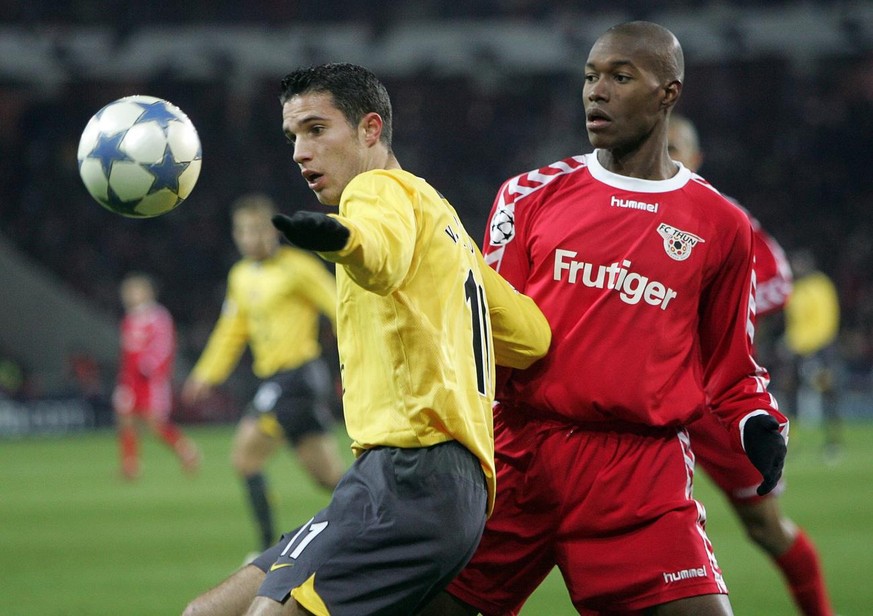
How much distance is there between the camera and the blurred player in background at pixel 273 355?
29.1ft

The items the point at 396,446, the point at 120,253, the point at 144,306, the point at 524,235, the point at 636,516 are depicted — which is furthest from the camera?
the point at 120,253

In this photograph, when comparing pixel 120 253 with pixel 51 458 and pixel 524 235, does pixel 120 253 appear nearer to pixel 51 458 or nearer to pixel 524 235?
pixel 51 458

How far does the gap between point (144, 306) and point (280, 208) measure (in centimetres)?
1244

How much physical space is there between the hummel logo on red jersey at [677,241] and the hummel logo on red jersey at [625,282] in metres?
0.11

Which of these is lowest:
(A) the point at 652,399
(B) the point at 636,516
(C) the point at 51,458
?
(C) the point at 51,458

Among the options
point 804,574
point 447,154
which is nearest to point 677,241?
point 804,574

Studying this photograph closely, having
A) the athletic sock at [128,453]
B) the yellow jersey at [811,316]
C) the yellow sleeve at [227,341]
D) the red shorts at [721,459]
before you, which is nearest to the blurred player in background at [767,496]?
the red shorts at [721,459]

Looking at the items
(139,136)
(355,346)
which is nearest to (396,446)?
(355,346)

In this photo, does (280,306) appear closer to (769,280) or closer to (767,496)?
(769,280)

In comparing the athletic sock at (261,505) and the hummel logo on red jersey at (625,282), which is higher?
the hummel logo on red jersey at (625,282)

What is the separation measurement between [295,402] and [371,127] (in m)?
5.62

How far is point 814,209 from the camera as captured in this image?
93.7 ft

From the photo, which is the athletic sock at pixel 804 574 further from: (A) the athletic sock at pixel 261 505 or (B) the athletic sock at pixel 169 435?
(B) the athletic sock at pixel 169 435

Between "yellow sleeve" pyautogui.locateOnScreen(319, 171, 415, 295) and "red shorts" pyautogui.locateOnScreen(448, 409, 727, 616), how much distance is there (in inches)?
41.1
